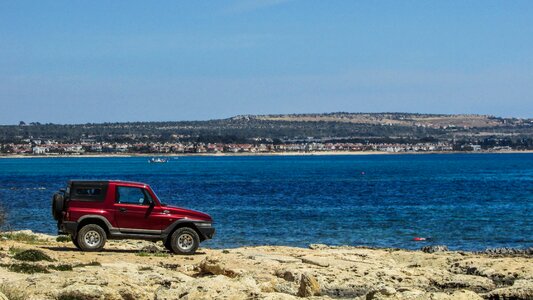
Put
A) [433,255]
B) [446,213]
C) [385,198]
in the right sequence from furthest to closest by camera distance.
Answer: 1. [385,198]
2. [446,213]
3. [433,255]

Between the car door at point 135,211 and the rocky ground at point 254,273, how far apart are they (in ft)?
2.18

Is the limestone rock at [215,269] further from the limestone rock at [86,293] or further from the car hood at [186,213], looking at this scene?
the car hood at [186,213]

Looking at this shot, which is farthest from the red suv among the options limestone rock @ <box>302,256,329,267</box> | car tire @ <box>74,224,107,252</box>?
limestone rock @ <box>302,256,329,267</box>

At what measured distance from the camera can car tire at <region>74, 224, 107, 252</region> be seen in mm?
23109

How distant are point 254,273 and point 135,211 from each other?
471 cm

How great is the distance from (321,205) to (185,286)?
137 ft

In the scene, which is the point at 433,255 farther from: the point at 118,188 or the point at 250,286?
the point at 250,286

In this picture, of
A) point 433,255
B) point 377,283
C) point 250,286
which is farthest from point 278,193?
point 250,286

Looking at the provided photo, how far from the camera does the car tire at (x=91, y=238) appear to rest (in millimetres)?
23109

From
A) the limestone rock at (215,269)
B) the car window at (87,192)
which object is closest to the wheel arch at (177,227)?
the car window at (87,192)

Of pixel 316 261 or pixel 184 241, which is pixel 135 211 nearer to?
pixel 184 241

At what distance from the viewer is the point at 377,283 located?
Result: 20.3 m

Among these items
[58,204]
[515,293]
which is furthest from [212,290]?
[58,204]

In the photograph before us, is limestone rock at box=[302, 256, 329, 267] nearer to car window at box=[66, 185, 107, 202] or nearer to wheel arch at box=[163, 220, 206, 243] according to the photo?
wheel arch at box=[163, 220, 206, 243]
